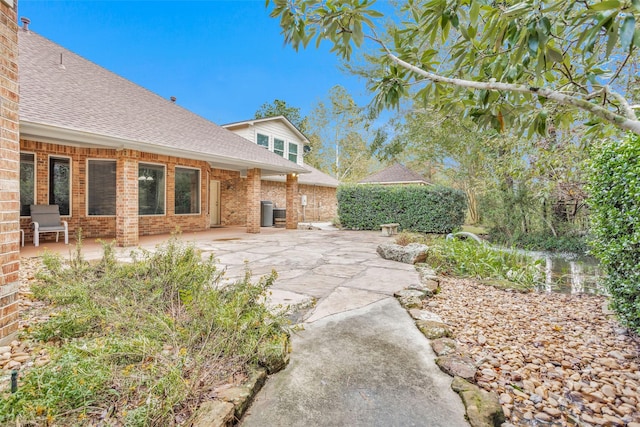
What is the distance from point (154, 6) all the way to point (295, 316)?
66.0ft

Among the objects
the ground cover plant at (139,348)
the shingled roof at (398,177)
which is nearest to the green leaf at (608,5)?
the ground cover plant at (139,348)

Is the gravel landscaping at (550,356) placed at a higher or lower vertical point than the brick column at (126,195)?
lower

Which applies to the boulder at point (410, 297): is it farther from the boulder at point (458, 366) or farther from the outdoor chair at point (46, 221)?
the outdoor chair at point (46, 221)

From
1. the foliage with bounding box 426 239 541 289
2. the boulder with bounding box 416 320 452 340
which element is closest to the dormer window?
the foliage with bounding box 426 239 541 289

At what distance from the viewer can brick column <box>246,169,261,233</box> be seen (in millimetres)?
11422

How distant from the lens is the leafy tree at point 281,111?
99.7 ft

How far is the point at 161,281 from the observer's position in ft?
11.3

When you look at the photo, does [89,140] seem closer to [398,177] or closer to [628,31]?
[628,31]

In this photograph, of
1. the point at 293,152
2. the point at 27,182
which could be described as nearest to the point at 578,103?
the point at 27,182

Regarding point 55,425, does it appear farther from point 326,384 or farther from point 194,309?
point 326,384

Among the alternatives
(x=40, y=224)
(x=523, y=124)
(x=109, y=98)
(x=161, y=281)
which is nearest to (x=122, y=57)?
(x=109, y=98)

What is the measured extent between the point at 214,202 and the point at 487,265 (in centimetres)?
1169

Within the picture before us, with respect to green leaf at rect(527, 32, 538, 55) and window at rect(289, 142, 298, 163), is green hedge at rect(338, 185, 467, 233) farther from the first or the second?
green leaf at rect(527, 32, 538, 55)

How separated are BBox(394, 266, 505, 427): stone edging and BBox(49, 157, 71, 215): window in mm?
9282
